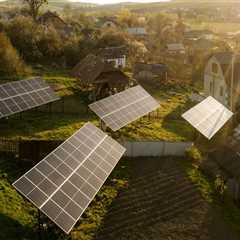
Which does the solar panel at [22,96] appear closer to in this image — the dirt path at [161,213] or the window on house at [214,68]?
the dirt path at [161,213]

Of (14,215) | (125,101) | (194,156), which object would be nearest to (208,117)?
(194,156)

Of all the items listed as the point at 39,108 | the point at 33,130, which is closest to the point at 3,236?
the point at 33,130

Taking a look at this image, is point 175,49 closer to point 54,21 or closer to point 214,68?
point 54,21

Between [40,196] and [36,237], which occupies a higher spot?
[40,196]

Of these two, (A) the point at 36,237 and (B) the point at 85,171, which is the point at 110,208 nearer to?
(B) the point at 85,171

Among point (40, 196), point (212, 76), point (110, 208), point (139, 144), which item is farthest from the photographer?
point (212, 76)

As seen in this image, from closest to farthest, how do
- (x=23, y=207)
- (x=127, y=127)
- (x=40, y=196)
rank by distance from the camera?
(x=40, y=196)
(x=23, y=207)
(x=127, y=127)

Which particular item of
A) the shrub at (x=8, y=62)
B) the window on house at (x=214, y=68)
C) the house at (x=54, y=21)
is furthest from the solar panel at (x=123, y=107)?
the house at (x=54, y=21)

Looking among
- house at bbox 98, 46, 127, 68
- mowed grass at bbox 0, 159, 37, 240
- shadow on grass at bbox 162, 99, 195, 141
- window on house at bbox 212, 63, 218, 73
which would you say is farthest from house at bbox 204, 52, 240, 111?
mowed grass at bbox 0, 159, 37, 240
